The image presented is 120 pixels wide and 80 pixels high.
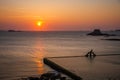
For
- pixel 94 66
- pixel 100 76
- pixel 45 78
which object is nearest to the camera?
pixel 45 78

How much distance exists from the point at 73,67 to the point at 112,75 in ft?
21.7

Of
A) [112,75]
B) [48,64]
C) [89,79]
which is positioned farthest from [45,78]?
[48,64]

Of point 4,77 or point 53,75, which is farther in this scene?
point 4,77

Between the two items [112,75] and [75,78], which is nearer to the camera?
[75,78]

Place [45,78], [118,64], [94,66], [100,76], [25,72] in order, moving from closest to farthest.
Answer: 1. [45,78]
2. [100,76]
3. [25,72]
4. [94,66]
5. [118,64]

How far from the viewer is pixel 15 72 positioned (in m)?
31.8

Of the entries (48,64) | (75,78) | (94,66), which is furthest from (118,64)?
(75,78)

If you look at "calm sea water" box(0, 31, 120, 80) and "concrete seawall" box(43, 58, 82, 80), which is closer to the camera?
"concrete seawall" box(43, 58, 82, 80)

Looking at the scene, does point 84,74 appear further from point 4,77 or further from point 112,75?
point 4,77

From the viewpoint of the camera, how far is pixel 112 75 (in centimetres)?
2852

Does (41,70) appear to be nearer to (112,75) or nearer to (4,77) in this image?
(4,77)

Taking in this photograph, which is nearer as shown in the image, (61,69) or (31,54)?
(61,69)

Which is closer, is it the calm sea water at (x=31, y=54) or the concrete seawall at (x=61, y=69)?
the concrete seawall at (x=61, y=69)

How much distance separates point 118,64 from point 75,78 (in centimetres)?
1430
